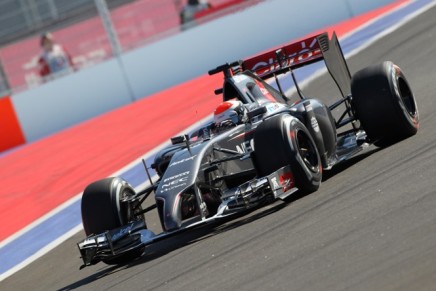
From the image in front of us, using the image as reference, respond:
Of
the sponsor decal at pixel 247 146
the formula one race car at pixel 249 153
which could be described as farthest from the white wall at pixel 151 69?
the sponsor decal at pixel 247 146

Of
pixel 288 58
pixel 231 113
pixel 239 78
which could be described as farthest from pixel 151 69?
pixel 231 113

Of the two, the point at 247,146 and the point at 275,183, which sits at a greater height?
the point at 247,146

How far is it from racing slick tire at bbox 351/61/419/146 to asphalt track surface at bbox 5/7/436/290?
0.14 metres

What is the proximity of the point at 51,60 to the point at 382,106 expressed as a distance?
13266 millimetres

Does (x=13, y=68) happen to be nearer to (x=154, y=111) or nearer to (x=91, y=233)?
(x=154, y=111)

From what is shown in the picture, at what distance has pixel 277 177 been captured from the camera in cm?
845

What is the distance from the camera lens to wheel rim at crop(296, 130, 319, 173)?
894cm

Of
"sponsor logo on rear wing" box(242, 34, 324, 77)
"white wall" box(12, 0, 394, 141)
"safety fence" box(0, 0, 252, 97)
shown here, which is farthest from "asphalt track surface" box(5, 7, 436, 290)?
"safety fence" box(0, 0, 252, 97)

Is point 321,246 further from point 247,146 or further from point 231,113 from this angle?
point 231,113

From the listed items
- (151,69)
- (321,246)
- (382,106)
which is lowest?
(151,69)

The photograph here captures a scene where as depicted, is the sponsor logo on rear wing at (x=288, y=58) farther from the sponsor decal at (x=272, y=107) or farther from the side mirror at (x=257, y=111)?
the side mirror at (x=257, y=111)

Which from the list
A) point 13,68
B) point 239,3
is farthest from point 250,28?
point 13,68

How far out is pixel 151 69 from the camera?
21.7m

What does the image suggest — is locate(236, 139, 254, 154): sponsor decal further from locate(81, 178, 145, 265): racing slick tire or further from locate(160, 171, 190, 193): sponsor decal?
locate(81, 178, 145, 265): racing slick tire
